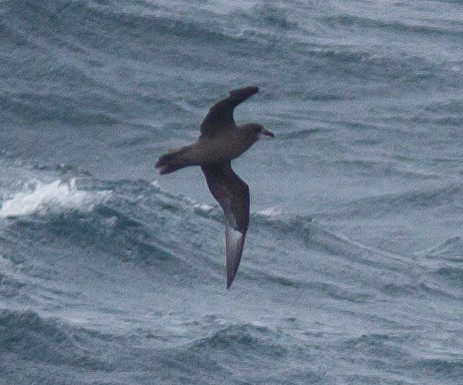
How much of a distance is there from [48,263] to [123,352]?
110 inches

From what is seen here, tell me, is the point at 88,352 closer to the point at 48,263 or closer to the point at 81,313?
the point at 81,313

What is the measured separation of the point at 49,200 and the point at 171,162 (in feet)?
26.5

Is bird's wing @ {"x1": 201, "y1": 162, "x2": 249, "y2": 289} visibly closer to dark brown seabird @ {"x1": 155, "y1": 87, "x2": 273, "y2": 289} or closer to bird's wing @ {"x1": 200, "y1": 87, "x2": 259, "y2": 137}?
dark brown seabird @ {"x1": 155, "y1": 87, "x2": 273, "y2": 289}

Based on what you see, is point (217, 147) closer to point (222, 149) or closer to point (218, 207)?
point (222, 149)

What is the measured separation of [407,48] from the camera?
2973 centimetres

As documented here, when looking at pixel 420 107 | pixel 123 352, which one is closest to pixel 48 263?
pixel 123 352

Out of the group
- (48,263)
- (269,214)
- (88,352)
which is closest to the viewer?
(88,352)

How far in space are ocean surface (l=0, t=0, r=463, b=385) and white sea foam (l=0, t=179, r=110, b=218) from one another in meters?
0.04

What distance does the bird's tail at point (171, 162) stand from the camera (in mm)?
12289

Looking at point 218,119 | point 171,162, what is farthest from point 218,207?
point 171,162

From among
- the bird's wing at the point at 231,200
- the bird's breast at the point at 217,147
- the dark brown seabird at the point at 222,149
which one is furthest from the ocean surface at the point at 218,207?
the bird's breast at the point at 217,147

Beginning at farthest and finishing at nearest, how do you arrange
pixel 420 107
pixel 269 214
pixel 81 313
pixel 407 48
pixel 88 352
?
pixel 407 48, pixel 420 107, pixel 269 214, pixel 81 313, pixel 88 352

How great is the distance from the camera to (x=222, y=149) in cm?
1260

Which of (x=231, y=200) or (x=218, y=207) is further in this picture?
(x=218, y=207)
